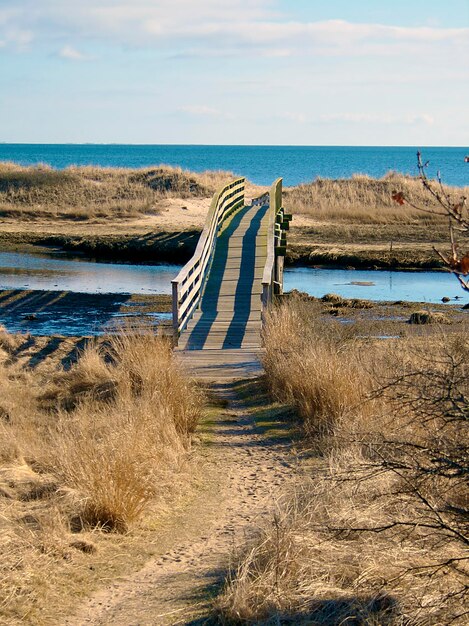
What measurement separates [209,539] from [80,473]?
1.14 metres

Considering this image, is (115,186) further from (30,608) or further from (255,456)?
(30,608)

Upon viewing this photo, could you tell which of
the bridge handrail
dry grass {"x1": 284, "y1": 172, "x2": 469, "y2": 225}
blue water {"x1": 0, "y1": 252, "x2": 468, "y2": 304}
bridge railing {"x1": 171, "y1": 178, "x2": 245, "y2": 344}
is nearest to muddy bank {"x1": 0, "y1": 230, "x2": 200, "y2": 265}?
blue water {"x1": 0, "y1": 252, "x2": 468, "y2": 304}

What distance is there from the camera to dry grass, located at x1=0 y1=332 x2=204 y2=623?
20.0 ft

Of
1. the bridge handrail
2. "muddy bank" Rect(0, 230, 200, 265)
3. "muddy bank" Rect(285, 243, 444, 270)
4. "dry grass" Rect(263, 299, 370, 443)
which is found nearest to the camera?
"dry grass" Rect(263, 299, 370, 443)

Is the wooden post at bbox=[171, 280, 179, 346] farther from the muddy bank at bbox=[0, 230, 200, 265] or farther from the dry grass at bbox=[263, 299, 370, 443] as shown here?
the muddy bank at bbox=[0, 230, 200, 265]

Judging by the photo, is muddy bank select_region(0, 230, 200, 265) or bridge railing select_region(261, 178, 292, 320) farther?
muddy bank select_region(0, 230, 200, 265)

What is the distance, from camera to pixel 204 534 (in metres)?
7.00

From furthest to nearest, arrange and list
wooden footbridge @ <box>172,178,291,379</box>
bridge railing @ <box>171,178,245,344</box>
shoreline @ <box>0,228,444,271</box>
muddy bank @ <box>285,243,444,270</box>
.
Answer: shoreline @ <box>0,228,444,271</box> → muddy bank @ <box>285,243,444,270</box> → bridge railing @ <box>171,178,245,344</box> → wooden footbridge @ <box>172,178,291,379</box>

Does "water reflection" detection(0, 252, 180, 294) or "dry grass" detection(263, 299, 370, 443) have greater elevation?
"dry grass" detection(263, 299, 370, 443)

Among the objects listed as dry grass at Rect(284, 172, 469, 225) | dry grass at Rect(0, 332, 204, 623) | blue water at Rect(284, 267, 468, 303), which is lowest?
blue water at Rect(284, 267, 468, 303)

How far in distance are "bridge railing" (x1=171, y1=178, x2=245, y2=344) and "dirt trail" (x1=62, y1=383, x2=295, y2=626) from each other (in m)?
5.98

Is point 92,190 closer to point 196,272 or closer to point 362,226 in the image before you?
point 362,226

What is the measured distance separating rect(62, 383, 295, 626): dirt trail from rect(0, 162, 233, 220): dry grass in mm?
34725

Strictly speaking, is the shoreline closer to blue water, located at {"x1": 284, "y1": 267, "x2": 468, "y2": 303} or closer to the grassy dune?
the grassy dune
